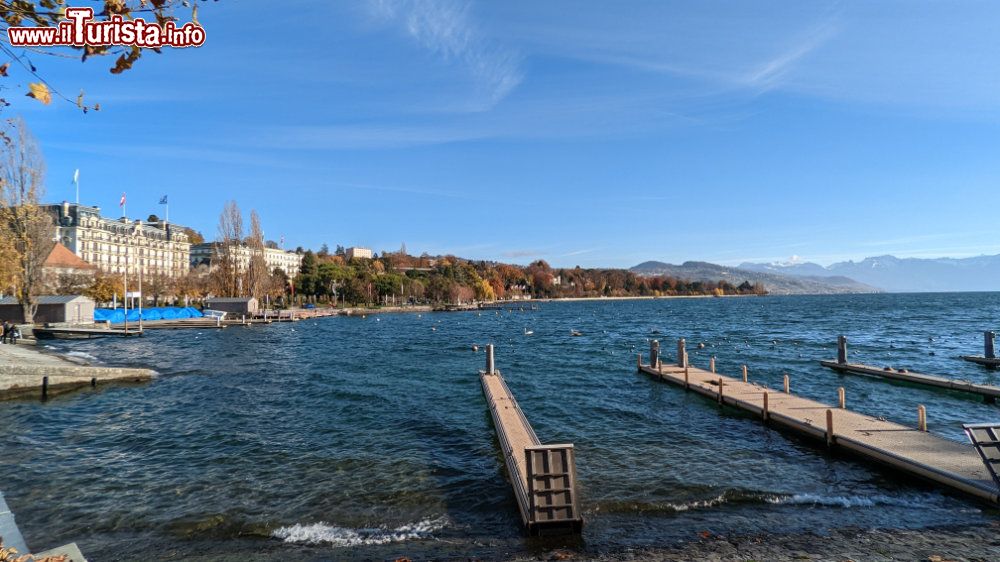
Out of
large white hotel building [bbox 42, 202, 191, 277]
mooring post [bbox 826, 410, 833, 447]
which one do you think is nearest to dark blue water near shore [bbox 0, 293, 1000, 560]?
mooring post [bbox 826, 410, 833, 447]

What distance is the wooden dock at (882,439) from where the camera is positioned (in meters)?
11.4

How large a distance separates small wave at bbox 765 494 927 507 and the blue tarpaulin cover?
76569mm

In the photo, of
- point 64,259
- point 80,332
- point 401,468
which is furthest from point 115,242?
point 401,468

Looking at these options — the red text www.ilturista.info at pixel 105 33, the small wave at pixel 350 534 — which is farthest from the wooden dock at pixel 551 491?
the red text www.ilturista.info at pixel 105 33

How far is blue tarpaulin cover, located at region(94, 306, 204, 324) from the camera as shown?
65787 millimetres

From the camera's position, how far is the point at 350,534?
31.6 ft

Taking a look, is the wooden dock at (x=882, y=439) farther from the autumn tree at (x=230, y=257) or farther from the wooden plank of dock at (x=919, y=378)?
the autumn tree at (x=230, y=257)

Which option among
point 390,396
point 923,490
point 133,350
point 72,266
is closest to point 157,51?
point 923,490

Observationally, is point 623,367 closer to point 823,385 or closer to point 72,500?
point 823,385

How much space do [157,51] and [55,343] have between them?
5616 cm

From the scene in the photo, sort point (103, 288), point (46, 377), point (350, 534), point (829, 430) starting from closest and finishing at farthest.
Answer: point (350, 534) < point (829, 430) < point (46, 377) < point (103, 288)

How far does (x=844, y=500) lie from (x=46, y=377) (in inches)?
1241

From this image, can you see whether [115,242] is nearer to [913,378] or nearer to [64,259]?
[64,259]

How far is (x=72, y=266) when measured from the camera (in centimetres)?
8700
